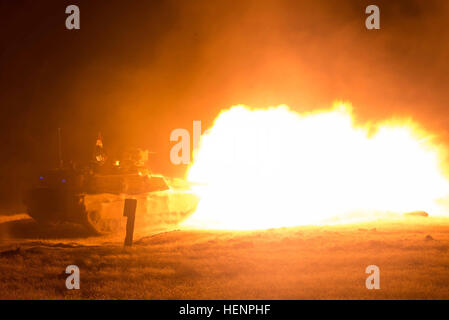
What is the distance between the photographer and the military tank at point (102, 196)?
38.7ft

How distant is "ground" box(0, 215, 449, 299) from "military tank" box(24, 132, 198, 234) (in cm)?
336

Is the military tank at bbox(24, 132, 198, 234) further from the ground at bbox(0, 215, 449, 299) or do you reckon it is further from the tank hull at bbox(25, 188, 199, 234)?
the ground at bbox(0, 215, 449, 299)

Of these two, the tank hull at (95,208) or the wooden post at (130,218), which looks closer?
the wooden post at (130,218)

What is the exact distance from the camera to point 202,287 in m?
5.44

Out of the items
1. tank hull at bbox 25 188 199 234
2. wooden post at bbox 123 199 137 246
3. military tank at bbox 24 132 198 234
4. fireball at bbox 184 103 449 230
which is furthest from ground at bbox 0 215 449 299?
fireball at bbox 184 103 449 230

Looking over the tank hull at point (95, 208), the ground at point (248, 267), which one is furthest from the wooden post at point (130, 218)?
the tank hull at point (95, 208)

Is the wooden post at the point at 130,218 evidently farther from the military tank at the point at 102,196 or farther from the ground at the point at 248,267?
the military tank at the point at 102,196

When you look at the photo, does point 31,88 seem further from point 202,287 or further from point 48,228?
point 202,287

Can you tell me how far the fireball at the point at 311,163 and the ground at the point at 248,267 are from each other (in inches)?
313

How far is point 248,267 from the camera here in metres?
6.33

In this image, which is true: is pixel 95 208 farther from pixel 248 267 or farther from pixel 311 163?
pixel 311 163

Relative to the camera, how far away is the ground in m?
5.22
